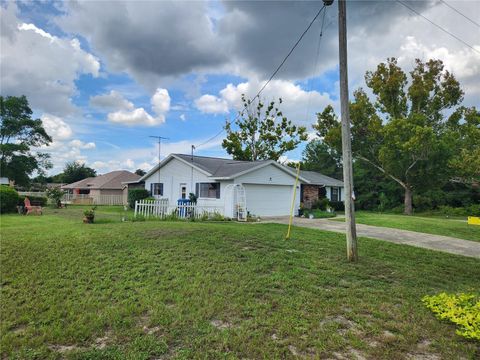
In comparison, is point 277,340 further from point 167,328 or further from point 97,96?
point 97,96

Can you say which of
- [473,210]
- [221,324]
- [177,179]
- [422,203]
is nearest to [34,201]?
[177,179]

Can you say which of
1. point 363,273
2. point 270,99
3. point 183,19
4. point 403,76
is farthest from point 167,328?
point 270,99

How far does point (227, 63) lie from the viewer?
1421cm

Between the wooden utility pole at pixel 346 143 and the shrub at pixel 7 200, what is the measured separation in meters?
19.1

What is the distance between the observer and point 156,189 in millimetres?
22984

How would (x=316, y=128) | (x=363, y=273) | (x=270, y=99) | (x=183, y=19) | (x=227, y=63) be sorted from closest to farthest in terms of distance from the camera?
(x=363, y=273), (x=183, y=19), (x=227, y=63), (x=316, y=128), (x=270, y=99)

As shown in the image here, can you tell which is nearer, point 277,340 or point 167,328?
point 277,340

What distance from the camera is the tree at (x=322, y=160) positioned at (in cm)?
4162

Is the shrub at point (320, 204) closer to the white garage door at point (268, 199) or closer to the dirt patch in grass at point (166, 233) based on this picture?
the white garage door at point (268, 199)

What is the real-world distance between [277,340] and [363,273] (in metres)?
3.18

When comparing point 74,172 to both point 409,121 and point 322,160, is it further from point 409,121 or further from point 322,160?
point 409,121

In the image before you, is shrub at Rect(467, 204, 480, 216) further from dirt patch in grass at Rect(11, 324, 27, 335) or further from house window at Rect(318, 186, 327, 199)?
dirt patch in grass at Rect(11, 324, 27, 335)

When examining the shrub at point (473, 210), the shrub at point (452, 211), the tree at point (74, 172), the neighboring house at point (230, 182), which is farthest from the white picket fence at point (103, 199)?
the shrub at point (473, 210)

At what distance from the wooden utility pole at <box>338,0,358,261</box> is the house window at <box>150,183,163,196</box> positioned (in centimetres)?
1754
